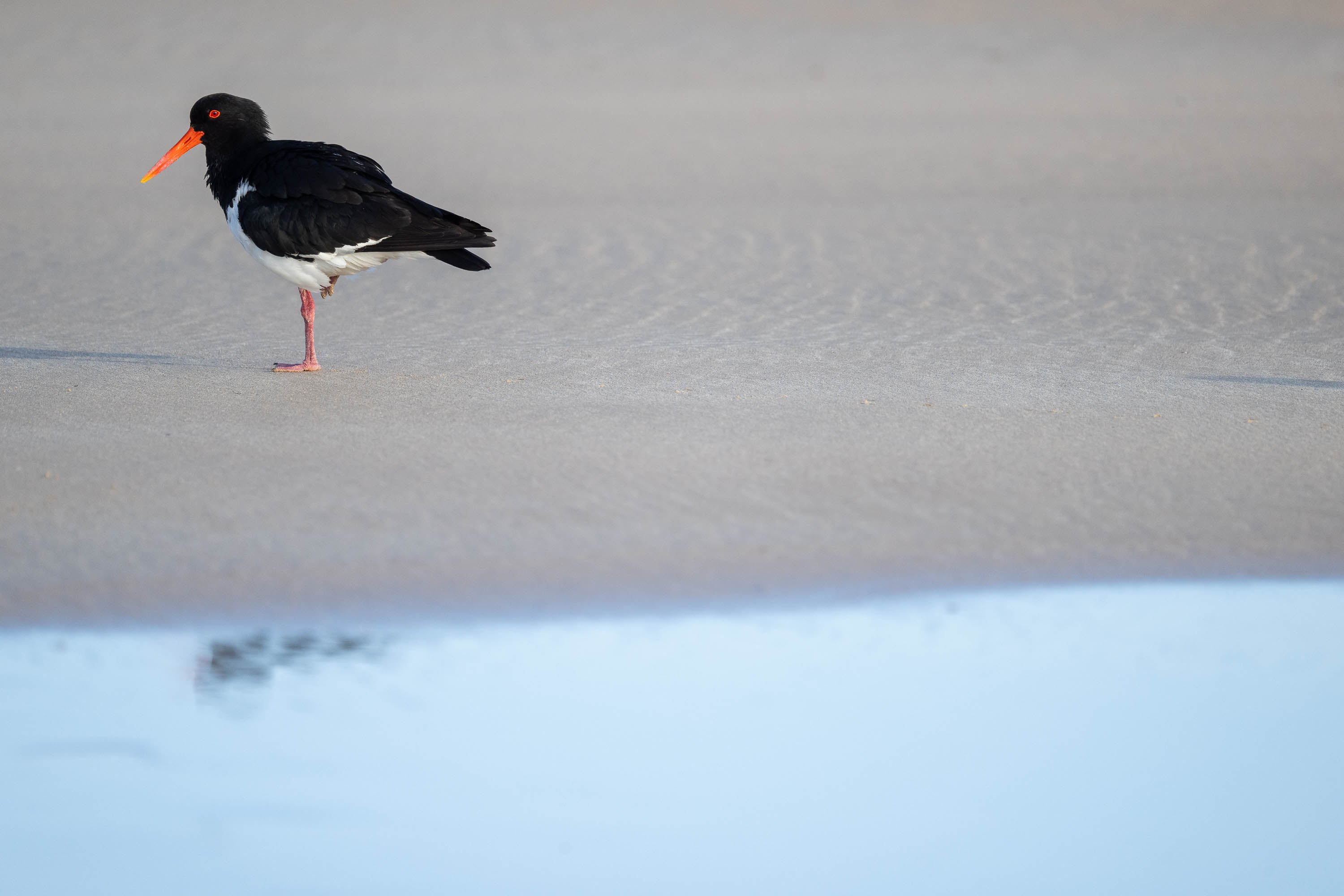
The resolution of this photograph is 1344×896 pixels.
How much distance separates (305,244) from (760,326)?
8.26 ft

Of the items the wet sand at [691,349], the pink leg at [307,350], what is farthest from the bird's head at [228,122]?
the wet sand at [691,349]

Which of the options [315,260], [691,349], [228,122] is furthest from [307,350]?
[691,349]

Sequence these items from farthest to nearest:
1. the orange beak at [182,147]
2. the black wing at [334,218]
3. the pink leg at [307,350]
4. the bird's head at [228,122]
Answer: the orange beak at [182,147] → the bird's head at [228,122] → the pink leg at [307,350] → the black wing at [334,218]

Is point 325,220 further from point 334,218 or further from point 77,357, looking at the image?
point 77,357

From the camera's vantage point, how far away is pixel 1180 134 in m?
14.4

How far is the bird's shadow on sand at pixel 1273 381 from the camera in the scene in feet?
21.7

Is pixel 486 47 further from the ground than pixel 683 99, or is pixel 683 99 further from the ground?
pixel 486 47

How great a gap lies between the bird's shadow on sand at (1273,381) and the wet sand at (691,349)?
4 centimetres

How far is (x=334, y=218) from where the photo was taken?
653 centimetres

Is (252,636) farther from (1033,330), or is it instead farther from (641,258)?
(641,258)

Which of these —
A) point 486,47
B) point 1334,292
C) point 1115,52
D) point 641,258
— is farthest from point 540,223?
point 1115,52

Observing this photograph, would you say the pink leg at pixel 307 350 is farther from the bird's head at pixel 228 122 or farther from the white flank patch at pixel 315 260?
the bird's head at pixel 228 122

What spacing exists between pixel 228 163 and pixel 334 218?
0.78 metres

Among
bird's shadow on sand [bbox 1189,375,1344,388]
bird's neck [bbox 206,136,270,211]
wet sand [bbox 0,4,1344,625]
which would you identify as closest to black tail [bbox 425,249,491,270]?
wet sand [bbox 0,4,1344,625]
